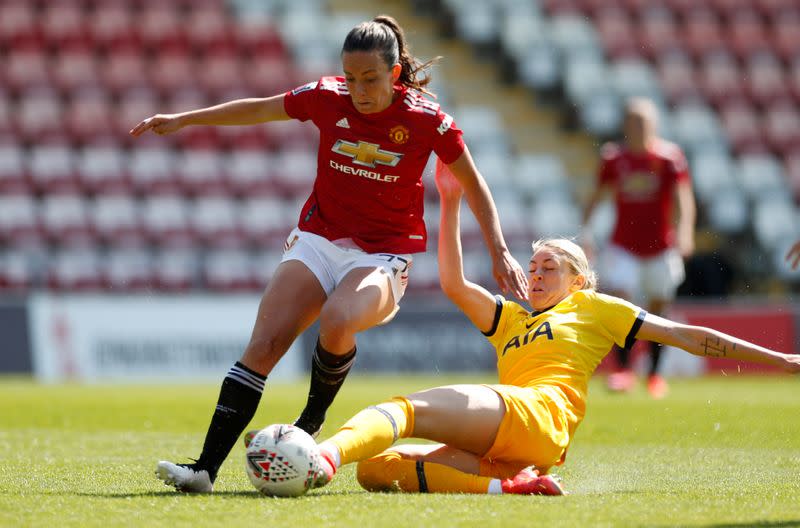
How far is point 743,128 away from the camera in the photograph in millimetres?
17766

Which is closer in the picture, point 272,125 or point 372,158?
point 372,158

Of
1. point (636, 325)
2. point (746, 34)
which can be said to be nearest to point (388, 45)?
point (636, 325)

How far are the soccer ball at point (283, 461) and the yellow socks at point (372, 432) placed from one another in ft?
0.34

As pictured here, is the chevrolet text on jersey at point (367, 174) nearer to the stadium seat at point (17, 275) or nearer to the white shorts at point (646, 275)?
the white shorts at point (646, 275)

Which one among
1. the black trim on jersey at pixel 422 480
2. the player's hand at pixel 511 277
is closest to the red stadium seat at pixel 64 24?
the player's hand at pixel 511 277

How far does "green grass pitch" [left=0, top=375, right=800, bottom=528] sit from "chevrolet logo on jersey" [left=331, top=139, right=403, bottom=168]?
135 cm

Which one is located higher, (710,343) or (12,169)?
(12,169)

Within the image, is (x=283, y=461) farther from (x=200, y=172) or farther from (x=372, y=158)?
(x=200, y=172)

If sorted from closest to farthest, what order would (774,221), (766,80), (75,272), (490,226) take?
(490,226), (75,272), (774,221), (766,80)

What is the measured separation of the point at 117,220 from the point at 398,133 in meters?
10.9

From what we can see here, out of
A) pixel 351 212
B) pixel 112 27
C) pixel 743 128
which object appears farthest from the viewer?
A: pixel 743 128

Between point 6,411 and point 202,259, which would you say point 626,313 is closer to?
point 6,411

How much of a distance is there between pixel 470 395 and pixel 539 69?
14443 mm

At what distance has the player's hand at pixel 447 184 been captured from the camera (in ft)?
16.9
